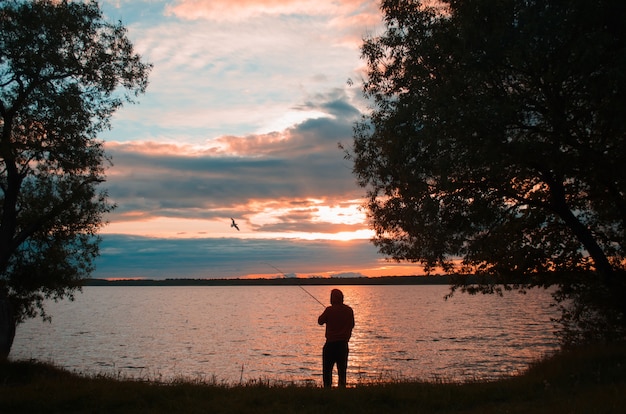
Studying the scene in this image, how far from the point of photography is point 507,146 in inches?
552

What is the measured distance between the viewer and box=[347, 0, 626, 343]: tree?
13.7m

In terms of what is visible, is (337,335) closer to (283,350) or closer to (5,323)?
(5,323)

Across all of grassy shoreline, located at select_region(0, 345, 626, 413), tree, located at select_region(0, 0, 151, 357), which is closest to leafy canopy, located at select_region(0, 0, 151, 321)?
tree, located at select_region(0, 0, 151, 357)

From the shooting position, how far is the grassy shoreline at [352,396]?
11258 mm

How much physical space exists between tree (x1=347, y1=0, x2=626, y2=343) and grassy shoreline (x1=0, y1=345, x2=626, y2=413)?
4.44m

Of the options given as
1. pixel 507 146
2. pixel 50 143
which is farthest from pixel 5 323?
pixel 507 146

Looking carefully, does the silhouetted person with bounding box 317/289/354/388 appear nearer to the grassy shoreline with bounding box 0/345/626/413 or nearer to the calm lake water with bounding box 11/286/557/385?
the grassy shoreline with bounding box 0/345/626/413

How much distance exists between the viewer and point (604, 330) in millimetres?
18297

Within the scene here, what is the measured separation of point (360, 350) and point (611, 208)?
26.4 metres

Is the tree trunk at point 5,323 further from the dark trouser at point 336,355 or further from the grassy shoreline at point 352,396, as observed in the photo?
the dark trouser at point 336,355

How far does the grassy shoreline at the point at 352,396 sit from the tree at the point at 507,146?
14.6 feet

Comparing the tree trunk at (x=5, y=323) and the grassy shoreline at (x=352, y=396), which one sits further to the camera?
the tree trunk at (x=5, y=323)

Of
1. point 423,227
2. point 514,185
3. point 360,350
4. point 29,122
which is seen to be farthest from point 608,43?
point 360,350

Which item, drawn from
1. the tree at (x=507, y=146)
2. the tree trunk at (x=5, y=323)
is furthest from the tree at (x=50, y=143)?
the tree at (x=507, y=146)
